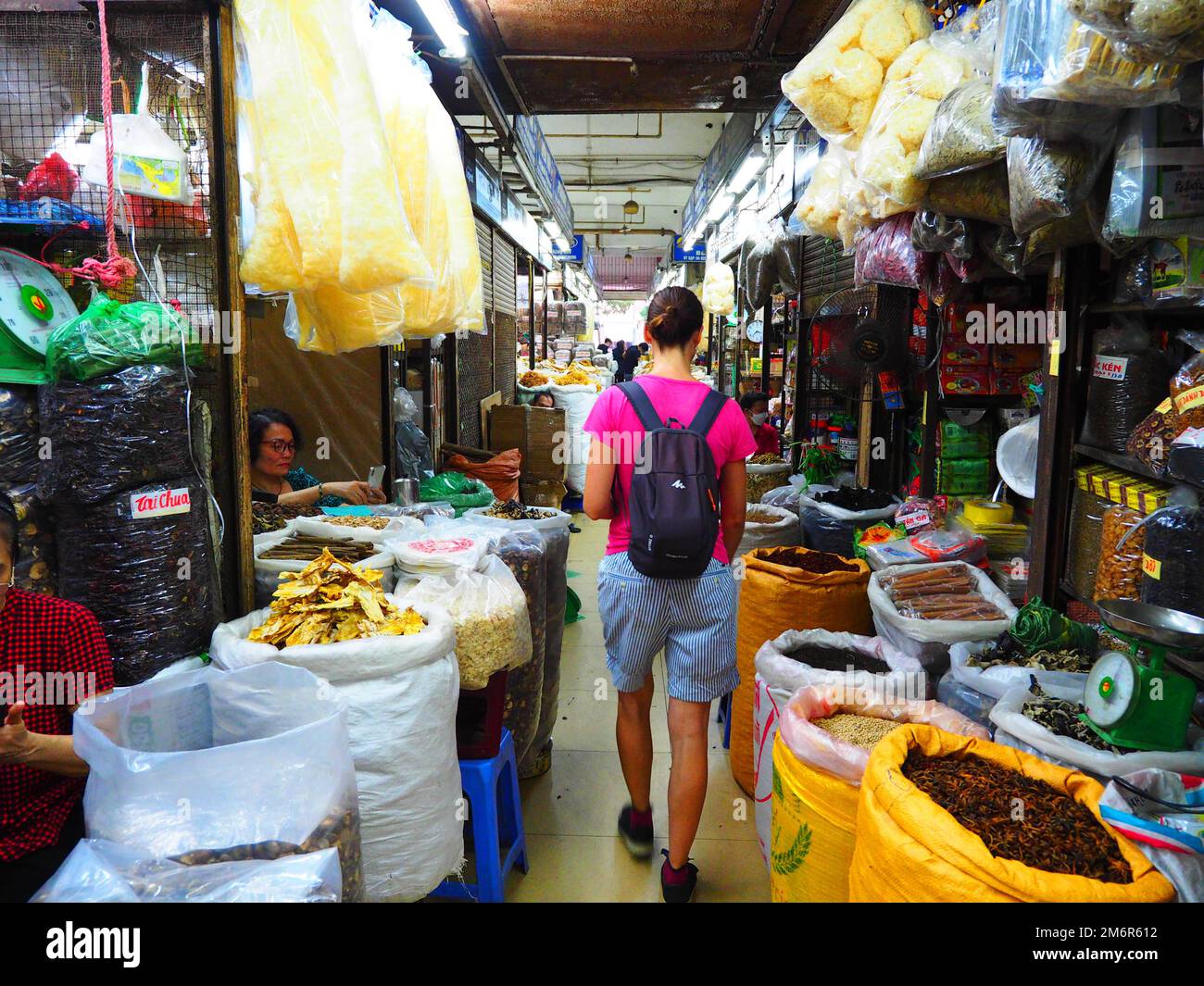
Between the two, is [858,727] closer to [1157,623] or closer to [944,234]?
[1157,623]

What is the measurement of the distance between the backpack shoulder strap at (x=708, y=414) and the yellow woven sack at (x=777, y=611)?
0.98 m

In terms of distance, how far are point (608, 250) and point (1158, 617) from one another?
85.6ft

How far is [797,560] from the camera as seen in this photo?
3359mm

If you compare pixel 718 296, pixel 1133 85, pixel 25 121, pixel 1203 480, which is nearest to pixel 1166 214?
pixel 1133 85

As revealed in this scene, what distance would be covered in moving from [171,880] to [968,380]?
3708 mm

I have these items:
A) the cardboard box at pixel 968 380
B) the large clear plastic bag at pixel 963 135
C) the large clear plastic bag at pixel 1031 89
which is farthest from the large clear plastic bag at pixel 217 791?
the cardboard box at pixel 968 380

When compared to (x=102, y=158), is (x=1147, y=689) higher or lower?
lower

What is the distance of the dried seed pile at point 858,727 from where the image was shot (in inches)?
82.4

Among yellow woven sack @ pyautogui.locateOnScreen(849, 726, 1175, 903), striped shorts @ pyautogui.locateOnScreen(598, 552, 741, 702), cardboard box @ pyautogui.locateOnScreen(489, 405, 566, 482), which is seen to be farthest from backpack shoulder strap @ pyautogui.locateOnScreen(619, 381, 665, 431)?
cardboard box @ pyautogui.locateOnScreen(489, 405, 566, 482)

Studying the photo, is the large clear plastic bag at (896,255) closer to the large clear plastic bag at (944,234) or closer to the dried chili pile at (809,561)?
the large clear plastic bag at (944,234)

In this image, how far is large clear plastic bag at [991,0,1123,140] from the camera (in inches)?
64.5

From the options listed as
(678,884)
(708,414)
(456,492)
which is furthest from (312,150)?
(456,492)

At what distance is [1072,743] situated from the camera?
6.11 feet

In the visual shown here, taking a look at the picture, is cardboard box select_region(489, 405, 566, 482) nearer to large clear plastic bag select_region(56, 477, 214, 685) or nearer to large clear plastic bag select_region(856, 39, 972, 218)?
large clear plastic bag select_region(856, 39, 972, 218)
